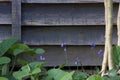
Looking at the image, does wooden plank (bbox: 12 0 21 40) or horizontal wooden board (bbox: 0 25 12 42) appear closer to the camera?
wooden plank (bbox: 12 0 21 40)

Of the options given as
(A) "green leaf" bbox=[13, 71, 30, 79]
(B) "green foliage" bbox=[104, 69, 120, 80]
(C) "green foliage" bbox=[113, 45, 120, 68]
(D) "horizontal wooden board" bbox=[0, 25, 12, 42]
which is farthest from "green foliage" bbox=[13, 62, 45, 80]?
(D) "horizontal wooden board" bbox=[0, 25, 12, 42]

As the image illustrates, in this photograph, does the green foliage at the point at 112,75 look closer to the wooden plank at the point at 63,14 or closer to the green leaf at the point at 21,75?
the green leaf at the point at 21,75

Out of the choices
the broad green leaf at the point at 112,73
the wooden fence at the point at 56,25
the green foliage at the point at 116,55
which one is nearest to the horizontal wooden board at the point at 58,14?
the wooden fence at the point at 56,25

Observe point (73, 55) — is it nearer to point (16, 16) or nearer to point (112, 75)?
point (16, 16)

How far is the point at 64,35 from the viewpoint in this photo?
3611 mm

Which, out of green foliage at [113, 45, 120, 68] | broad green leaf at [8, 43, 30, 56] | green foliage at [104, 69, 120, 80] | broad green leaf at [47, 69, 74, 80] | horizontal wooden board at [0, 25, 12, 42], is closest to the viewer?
broad green leaf at [47, 69, 74, 80]

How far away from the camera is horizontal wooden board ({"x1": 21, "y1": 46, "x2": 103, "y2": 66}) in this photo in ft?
12.0

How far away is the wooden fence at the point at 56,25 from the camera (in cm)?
354

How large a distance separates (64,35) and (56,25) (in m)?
0.14

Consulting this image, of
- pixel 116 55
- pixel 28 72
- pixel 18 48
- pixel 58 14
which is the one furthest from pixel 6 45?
pixel 116 55

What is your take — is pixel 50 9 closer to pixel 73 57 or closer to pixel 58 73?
pixel 73 57

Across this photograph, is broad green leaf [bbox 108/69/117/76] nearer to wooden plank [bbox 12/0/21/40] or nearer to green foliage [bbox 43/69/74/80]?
green foliage [bbox 43/69/74/80]

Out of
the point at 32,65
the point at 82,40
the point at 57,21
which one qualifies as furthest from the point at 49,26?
the point at 32,65

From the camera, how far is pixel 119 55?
3100 mm
